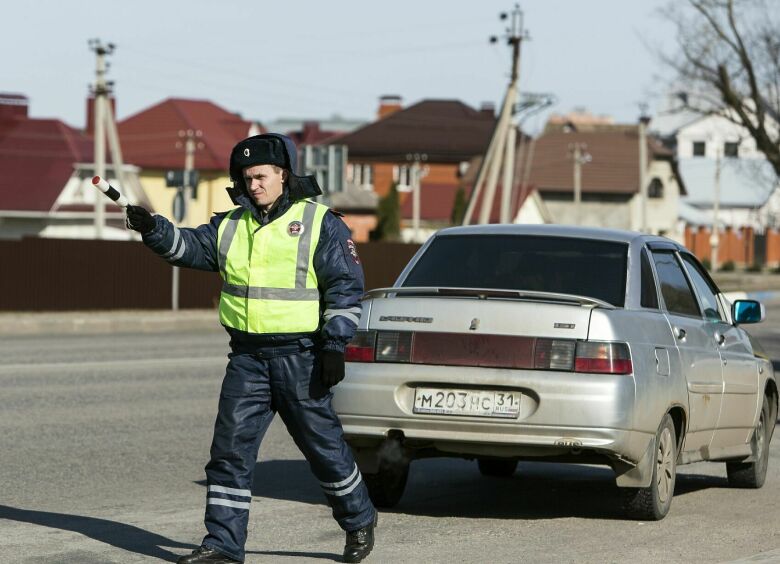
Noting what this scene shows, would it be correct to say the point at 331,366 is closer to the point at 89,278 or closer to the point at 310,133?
the point at 89,278

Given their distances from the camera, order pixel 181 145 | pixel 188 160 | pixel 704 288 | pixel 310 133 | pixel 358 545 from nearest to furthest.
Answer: pixel 358 545 → pixel 704 288 → pixel 188 160 → pixel 181 145 → pixel 310 133

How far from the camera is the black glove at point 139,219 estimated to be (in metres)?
6.23

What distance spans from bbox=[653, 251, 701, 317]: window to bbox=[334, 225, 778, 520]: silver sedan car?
19mm

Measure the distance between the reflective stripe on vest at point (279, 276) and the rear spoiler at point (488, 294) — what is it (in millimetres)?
1360

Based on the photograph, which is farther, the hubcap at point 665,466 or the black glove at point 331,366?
the hubcap at point 665,466

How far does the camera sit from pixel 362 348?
26.2 feet

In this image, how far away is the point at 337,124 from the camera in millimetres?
156125

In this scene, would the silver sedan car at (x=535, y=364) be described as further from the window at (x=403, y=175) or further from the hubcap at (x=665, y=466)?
the window at (x=403, y=175)

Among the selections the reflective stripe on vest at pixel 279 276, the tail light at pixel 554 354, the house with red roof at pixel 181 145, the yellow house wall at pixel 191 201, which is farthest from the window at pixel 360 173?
the reflective stripe on vest at pixel 279 276

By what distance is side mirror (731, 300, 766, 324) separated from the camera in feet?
31.0

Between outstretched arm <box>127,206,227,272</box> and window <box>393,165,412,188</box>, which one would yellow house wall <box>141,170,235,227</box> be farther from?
outstretched arm <box>127,206,227,272</box>

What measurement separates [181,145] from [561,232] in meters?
79.9

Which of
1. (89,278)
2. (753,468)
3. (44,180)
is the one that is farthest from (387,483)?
(44,180)

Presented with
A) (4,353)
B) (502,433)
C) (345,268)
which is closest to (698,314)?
(502,433)
